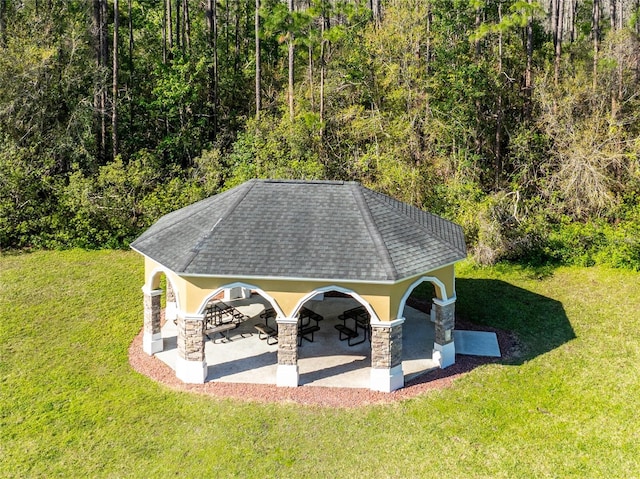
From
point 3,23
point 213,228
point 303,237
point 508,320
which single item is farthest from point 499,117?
point 3,23

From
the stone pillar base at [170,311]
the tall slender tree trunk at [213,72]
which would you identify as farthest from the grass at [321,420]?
the tall slender tree trunk at [213,72]

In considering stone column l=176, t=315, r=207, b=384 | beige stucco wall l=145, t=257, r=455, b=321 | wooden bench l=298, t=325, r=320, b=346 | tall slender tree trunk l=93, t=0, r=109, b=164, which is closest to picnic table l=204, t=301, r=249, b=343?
wooden bench l=298, t=325, r=320, b=346

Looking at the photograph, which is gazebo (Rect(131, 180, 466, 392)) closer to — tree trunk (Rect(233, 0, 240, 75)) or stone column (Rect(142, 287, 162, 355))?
stone column (Rect(142, 287, 162, 355))

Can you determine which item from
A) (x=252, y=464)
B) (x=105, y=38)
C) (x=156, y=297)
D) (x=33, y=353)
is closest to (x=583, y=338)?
(x=252, y=464)

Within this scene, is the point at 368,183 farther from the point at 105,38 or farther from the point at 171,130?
the point at 105,38

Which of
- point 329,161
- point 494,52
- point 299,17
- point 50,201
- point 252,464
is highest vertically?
point 299,17

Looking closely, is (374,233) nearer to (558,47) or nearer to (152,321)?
(152,321)
